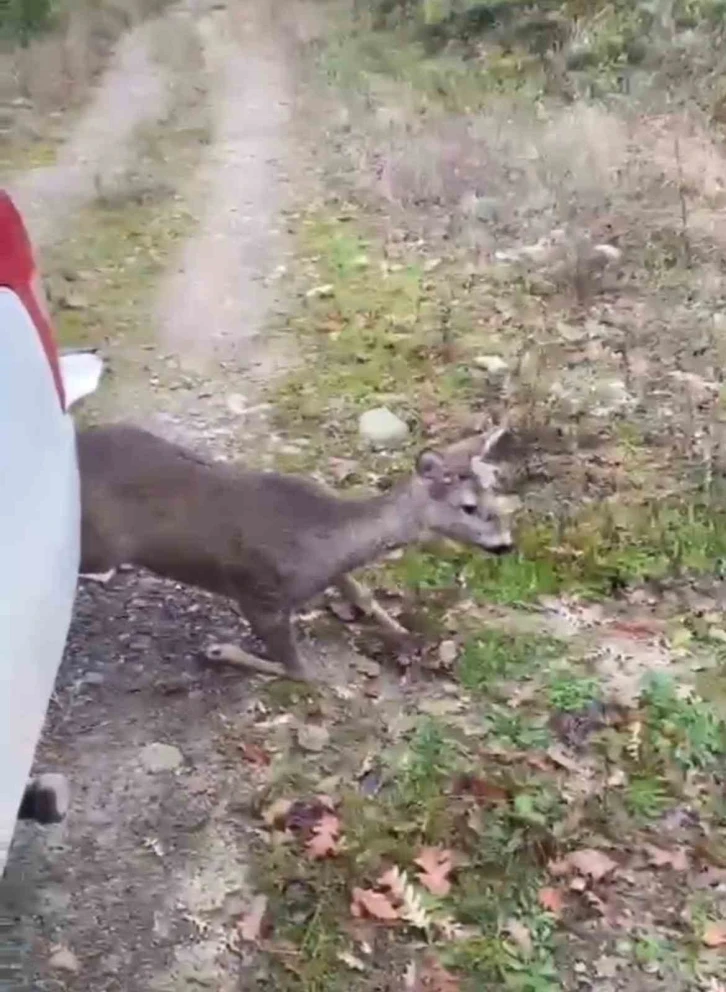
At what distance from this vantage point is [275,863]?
11.9ft

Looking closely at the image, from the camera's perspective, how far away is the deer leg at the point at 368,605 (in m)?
4.41

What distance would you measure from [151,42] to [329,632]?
21.1 ft

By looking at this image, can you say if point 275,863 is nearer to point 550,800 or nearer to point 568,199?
point 550,800

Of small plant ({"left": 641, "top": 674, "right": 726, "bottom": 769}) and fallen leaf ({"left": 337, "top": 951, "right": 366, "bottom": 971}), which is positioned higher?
fallen leaf ({"left": 337, "top": 951, "right": 366, "bottom": 971})

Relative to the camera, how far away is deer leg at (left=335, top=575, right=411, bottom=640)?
14.5 ft

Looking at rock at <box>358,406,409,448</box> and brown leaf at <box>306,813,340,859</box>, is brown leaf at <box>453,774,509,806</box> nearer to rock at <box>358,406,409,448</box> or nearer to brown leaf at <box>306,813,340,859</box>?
brown leaf at <box>306,813,340,859</box>

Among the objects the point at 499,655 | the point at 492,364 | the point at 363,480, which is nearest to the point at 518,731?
the point at 499,655

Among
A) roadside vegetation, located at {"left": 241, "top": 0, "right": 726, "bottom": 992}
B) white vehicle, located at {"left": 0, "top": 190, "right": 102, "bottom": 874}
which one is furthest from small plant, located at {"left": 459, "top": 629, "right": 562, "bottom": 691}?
white vehicle, located at {"left": 0, "top": 190, "right": 102, "bottom": 874}

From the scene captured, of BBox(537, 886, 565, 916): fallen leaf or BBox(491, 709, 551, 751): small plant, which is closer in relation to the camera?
BBox(537, 886, 565, 916): fallen leaf

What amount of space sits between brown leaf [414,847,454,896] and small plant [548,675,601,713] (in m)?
0.64

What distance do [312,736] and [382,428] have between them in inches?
67.9

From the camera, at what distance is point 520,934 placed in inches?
134

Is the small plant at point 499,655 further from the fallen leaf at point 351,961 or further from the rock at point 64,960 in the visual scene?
the rock at point 64,960

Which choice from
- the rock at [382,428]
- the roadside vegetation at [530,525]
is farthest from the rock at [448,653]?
the rock at [382,428]
